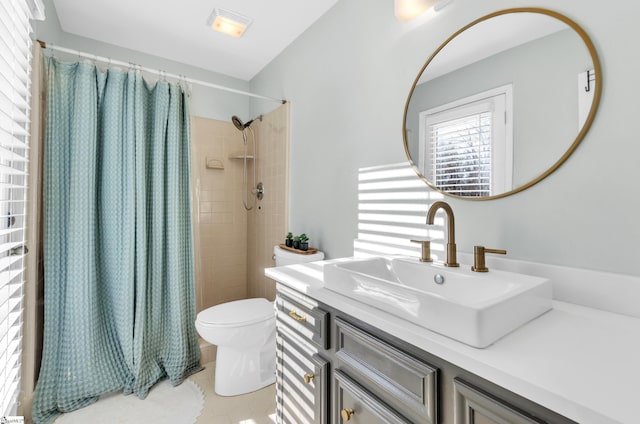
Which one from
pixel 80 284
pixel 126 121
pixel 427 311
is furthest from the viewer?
pixel 126 121

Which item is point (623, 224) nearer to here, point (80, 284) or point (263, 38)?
point (263, 38)

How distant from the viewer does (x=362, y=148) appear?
5.32 ft

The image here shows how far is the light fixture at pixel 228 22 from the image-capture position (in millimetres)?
1933

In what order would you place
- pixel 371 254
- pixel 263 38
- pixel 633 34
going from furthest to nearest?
pixel 263 38 → pixel 371 254 → pixel 633 34

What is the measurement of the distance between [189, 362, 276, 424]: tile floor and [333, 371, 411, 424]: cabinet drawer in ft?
3.10

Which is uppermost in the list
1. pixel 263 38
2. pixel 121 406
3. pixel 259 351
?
pixel 263 38

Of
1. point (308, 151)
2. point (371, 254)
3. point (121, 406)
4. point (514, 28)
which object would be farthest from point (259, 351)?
point (514, 28)

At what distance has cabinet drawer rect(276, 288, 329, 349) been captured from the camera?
0.98 m

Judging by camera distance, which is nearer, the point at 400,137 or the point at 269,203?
the point at 400,137

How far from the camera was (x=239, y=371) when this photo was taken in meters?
1.87

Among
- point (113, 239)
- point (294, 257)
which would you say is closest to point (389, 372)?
point (294, 257)

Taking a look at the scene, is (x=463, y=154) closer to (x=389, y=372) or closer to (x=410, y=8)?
(x=410, y=8)

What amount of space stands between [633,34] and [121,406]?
8.91ft

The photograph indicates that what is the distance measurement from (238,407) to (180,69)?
8.61ft
